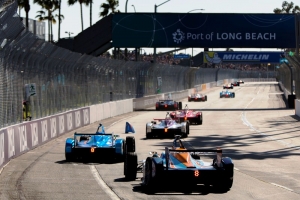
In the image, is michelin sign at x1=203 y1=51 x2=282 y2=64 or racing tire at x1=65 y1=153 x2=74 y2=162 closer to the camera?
racing tire at x1=65 y1=153 x2=74 y2=162

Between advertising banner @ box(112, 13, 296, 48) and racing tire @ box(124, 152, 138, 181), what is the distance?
133 feet

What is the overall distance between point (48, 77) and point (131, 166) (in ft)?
47.4

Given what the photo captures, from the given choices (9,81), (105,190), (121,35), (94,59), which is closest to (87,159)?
(9,81)

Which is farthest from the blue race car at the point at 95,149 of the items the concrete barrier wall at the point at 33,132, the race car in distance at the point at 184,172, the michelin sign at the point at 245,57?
the michelin sign at the point at 245,57

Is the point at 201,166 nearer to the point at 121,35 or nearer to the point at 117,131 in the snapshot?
the point at 117,131

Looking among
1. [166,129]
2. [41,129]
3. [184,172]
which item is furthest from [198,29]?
[184,172]

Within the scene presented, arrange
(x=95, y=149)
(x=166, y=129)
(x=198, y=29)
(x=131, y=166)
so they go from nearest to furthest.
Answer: (x=131, y=166) → (x=95, y=149) → (x=166, y=129) → (x=198, y=29)

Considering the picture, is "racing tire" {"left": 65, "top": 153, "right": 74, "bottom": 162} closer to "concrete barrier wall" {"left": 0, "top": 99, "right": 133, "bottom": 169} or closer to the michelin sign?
"concrete barrier wall" {"left": 0, "top": 99, "right": 133, "bottom": 169}

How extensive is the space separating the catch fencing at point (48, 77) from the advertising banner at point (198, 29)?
89.7 inches

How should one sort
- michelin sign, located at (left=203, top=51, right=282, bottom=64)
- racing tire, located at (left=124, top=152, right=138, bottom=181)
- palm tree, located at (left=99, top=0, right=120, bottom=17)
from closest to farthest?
racing tire, located at (left=124, top=152, right=138, bottom=181)
palm tree, located at (left=99, top=0, right=120, bottom=17)
michelin sign, located at (left=203, top=51, right=282, bottom=64)

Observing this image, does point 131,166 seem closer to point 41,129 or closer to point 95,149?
point 95,149

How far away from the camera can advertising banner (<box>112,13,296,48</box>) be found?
5559 centimetres

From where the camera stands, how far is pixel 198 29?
184 ft

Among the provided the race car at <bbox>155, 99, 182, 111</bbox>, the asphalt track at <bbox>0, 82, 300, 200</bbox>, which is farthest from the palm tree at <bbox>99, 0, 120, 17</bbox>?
the asphalt track at <bbox>0, 82, 300, 200</bbox>
